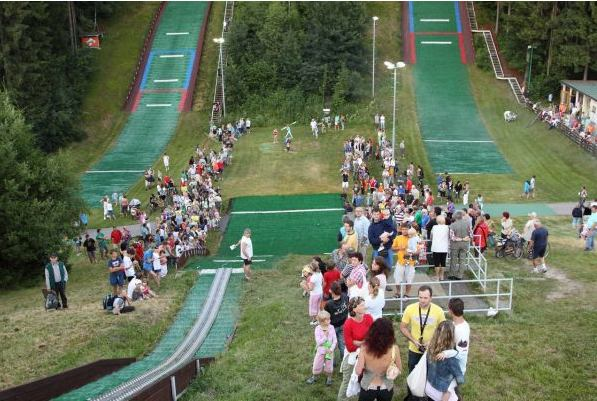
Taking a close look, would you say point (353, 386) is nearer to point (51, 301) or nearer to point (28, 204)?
point (51, 301)

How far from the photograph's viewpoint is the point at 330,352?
10219 mm

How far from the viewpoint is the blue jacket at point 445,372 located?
26.1 ft

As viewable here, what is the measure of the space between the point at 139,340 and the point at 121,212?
18304 mm

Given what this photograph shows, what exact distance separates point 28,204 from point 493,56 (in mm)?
36823

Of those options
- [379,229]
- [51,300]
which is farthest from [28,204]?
[379,229]

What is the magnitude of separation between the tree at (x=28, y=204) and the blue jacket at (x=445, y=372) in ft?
53.2

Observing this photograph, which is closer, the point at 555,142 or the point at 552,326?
the point at 552,326

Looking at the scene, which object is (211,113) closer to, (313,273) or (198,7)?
(198,7)

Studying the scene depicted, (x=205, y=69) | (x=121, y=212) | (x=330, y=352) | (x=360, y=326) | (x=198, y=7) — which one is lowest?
(x=121, y=212)

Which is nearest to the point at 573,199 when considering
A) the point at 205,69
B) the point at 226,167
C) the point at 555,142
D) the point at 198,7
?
the point at 555,142

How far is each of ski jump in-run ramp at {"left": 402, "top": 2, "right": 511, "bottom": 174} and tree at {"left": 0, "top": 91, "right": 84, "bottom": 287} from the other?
1983cm

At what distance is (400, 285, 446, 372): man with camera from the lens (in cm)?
864

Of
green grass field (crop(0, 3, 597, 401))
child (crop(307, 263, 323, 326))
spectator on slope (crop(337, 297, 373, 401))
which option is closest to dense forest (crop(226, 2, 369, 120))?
green grass field (crop(0, 3, 597, 401))

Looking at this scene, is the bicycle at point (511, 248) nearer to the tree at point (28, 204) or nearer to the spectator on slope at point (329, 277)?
the spectator on slope at point (329, 277)
